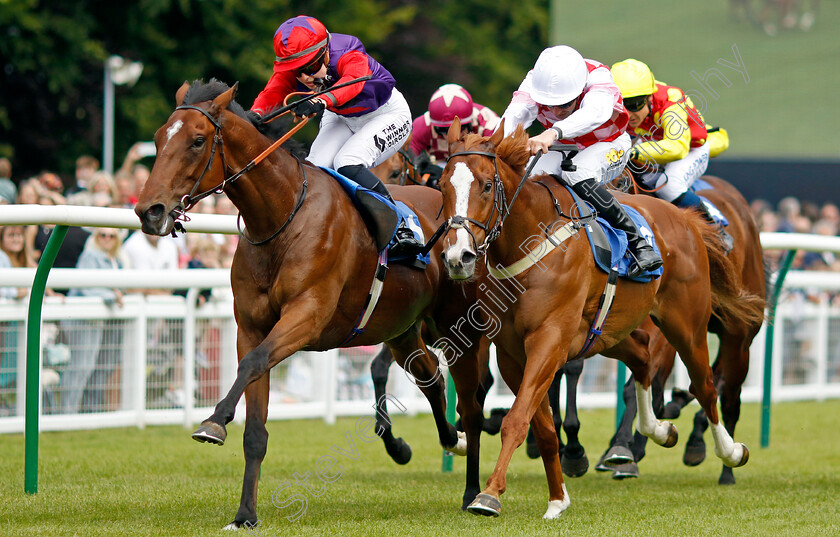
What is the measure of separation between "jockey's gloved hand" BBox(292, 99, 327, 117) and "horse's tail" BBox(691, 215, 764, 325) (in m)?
2.43

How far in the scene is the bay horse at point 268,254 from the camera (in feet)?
15.5

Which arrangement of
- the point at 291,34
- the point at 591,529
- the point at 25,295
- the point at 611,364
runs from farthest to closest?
the point at 611,364, the point at 25,295, the point at 291,34, the point at 591,529

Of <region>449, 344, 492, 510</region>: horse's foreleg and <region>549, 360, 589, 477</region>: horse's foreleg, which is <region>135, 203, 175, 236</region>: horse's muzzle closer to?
<region>449, 344, 492, 510</region>: horse's foreleg

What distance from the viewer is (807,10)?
14859 mm

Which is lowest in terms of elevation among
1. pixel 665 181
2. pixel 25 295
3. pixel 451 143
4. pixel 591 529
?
pixel 25 295

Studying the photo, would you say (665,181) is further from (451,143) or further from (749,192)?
(749,192)

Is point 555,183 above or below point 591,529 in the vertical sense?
above

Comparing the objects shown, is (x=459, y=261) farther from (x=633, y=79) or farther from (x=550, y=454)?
(x=633, y=79)

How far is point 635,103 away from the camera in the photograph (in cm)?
668

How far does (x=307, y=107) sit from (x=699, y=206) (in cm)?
282

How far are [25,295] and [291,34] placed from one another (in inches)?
132

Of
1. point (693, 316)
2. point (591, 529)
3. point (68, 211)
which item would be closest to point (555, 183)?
point (693, 316)

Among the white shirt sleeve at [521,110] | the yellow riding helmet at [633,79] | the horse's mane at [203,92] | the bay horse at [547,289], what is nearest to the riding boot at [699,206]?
the bay horse at [547,289]

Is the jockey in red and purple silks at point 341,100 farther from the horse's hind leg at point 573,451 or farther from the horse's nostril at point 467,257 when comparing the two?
the horse's hind leg at point 573,451
